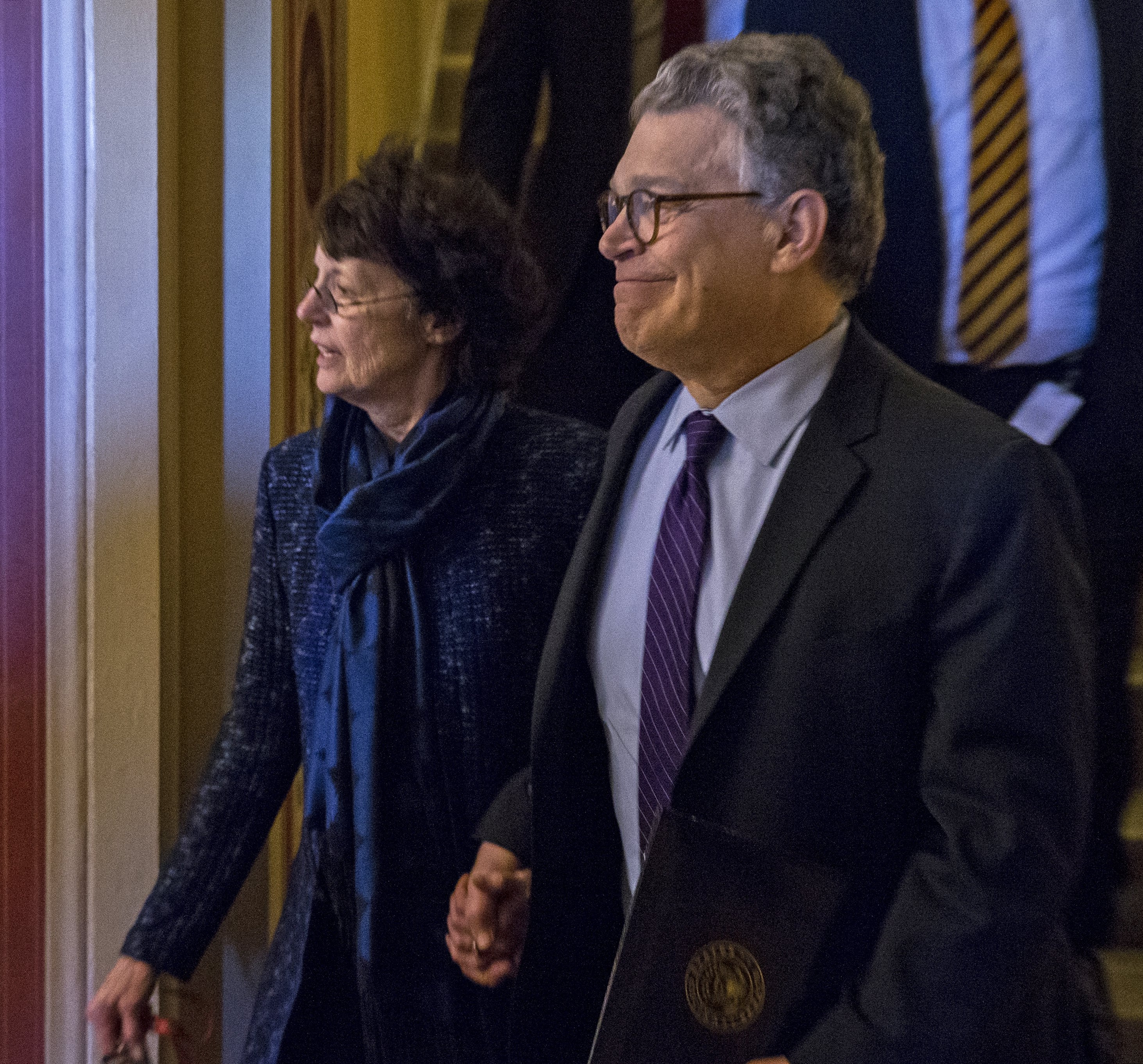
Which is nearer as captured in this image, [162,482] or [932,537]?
[932,537]

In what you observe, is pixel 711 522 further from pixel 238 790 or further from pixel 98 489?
pixel 98 489

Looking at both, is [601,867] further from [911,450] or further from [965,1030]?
[911,450]

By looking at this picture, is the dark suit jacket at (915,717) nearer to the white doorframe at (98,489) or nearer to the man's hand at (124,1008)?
the man's hand at (124,1008)

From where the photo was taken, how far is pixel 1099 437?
1.25m

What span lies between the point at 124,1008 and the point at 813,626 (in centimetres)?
92

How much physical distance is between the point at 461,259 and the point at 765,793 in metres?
0.68

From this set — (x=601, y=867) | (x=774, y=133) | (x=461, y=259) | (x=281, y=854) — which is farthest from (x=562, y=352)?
(x=281, y=854)

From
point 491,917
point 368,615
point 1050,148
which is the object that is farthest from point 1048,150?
point 491,917

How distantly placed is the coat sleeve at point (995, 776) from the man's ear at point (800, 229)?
25 cm

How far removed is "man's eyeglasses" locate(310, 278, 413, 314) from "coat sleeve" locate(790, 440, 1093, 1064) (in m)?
0.68

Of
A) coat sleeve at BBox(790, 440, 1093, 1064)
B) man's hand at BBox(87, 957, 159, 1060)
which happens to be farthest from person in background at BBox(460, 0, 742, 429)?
man's hand at BBox(87, 957, 159, 1060)

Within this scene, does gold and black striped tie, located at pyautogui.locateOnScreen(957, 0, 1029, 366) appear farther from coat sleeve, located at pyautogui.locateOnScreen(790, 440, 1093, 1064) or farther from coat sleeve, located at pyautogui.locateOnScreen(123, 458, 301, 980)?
coat sleeve, located at pyautogui.locateOnScreen(123, 458, 301, 980)

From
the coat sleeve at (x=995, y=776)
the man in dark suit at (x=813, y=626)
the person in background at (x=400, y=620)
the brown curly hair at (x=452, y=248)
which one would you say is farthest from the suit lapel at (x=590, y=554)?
the coat sleeve at (x=995, y=776)

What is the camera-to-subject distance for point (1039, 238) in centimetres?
125
